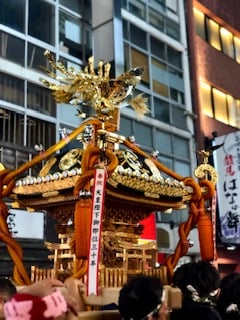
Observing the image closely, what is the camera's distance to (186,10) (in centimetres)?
1489

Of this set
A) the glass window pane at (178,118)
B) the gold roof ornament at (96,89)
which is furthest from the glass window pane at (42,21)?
the gold roof ornament at (96,89)

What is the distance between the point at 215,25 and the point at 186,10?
1.72 m

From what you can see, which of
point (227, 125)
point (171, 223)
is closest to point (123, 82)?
point (171, 223)

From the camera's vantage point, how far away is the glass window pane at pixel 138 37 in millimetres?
12750

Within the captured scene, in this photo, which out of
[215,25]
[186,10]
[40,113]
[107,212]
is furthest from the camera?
[215,25]

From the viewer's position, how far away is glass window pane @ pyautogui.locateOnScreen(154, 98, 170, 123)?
510 inches

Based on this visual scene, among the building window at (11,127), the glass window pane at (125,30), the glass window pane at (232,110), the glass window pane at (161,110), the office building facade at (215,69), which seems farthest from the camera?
the glass window pane at (232,110)

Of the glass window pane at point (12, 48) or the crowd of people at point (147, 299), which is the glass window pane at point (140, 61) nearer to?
the glass window pane at point (12, 48)

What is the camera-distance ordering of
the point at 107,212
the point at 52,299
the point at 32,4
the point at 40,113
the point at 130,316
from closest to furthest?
the point at 52,299
the point at 130,316
the point at 107,212
the point at 40,113
the point at 32,4

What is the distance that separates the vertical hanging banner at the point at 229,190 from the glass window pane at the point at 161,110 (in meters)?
1.92

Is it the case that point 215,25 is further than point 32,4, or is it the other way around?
point 215,25

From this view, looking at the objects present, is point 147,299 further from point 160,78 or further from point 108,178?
point 160,78

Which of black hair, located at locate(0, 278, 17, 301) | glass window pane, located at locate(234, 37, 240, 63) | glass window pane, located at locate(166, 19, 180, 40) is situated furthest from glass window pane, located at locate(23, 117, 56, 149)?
glass window pane, located at locate(234, 37, 240, 63)

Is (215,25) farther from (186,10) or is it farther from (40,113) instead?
(40,113)
